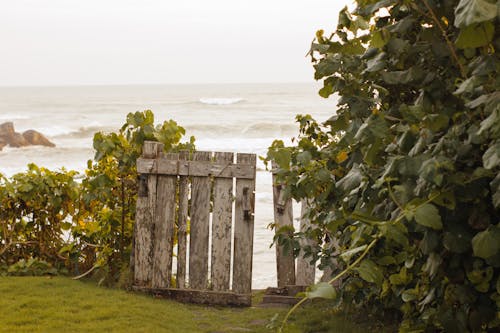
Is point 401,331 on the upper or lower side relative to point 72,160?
lower

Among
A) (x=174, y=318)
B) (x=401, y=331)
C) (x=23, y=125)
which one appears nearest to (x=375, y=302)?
(x=401, y=331)

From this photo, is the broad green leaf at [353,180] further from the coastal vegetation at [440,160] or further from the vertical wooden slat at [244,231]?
the vertical wooden slat at [244,231]

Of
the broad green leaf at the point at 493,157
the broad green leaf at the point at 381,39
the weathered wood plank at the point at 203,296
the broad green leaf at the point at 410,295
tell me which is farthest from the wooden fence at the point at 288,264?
the broad green leaf at the point at 493,157

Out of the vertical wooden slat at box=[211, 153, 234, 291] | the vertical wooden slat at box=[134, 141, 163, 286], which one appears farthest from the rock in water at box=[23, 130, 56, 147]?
the vertical wooden slat at box=[211, 153, 234, 291]

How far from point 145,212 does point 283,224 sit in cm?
137

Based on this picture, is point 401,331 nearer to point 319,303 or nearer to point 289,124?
point 319,303

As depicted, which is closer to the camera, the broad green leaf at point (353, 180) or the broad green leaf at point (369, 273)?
the broad green leaf at point (369, 273)

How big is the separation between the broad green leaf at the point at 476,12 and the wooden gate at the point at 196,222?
4.63 m

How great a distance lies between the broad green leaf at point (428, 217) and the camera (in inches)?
70.6

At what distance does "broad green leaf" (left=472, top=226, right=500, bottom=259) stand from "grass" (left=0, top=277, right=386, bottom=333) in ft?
9.98

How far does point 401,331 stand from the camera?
10.4ft

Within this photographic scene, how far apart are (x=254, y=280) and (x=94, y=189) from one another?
9.49 ft

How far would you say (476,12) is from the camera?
1.51 meters

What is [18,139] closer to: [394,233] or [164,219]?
[164,219]
